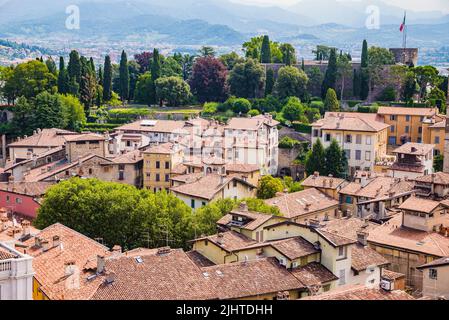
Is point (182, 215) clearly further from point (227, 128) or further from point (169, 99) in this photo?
point (169, 99)

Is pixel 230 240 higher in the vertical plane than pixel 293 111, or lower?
lower

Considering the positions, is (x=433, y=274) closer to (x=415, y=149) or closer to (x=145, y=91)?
(x=415, y=149)

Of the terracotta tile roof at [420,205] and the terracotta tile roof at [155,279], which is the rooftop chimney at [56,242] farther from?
the terracotta tile roof at [420,205]

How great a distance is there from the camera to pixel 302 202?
29.3 metres

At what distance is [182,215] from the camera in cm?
2375

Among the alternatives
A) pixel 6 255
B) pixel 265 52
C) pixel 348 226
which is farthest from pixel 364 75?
pixel 6 255

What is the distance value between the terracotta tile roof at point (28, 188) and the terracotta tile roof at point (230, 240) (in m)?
13.4

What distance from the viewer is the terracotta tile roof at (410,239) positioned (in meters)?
21.5

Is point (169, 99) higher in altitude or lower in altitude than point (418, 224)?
higher

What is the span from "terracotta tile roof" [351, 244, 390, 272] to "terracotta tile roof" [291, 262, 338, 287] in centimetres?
88

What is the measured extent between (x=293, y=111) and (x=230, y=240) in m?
27.7
